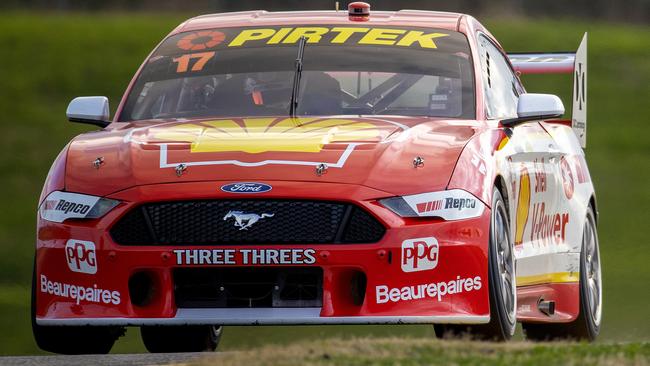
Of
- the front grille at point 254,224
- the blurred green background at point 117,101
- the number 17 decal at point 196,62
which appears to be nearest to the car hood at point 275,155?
the front grille at point 254,224

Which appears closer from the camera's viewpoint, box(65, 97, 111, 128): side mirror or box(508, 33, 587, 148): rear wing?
box(65, 97, 111, 128): side mirror

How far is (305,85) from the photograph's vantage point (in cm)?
911

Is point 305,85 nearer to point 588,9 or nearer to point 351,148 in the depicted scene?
point 351,148

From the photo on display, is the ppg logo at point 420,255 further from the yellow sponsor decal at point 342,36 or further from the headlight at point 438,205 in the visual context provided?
the yellow sponsor decal at point 342,36

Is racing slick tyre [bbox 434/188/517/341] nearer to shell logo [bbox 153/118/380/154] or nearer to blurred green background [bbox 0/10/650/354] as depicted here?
shell logo [bbox 153/118/380/154]

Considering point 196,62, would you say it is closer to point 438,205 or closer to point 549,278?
point 549,278

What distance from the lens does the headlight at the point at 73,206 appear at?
7727mm

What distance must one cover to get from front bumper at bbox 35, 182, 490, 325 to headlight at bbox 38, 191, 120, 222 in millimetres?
Result: 44

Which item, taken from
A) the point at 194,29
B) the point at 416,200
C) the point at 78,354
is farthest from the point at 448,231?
the point at 194,29

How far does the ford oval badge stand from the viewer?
7603 mm

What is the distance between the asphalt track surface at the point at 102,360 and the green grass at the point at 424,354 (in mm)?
968

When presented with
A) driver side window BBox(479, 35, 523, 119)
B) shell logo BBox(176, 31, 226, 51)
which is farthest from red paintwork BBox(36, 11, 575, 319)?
shell logo BBox(176, 31, 226, 51)

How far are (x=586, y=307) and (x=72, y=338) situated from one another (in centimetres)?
301

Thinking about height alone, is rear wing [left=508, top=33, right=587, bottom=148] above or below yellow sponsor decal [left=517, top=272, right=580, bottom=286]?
above
